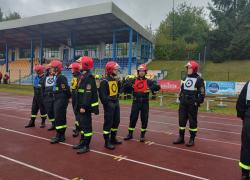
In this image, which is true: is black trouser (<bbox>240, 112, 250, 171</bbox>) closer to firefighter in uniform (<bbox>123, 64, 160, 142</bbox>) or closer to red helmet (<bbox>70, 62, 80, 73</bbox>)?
firefighter in uniform (<bbox>123, 64, 160, 142</bbox>)

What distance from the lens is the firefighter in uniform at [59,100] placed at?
7.54 meters

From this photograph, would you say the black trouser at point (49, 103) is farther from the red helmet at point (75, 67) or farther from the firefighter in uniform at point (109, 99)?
the firefighter in uniform at point (109, 99)

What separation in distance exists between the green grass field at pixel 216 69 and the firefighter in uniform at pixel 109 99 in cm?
2266

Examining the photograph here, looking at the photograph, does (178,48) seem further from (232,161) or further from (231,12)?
(232,161)

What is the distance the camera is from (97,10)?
24.8 m

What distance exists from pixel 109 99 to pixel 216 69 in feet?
92.5

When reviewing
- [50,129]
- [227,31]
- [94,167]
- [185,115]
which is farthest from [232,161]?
[227,31]

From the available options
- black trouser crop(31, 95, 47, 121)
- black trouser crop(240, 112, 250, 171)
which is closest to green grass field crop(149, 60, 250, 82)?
black trouser crop(31, 95, 47, 121)

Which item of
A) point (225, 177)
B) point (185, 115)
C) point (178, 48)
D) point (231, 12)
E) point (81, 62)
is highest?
point (231, 12)

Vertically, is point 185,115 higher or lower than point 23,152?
higher

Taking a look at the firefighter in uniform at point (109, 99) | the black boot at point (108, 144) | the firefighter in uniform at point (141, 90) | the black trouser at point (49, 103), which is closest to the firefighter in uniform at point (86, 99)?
the firefighter in uniform at point (109, 99)

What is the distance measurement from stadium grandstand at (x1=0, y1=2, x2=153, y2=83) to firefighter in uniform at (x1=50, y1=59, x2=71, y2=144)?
1738cm

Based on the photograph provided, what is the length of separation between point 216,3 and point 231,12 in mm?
2915

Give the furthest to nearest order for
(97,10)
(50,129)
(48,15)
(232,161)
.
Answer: (48,15), (97,10), (50,129), (232,161)
